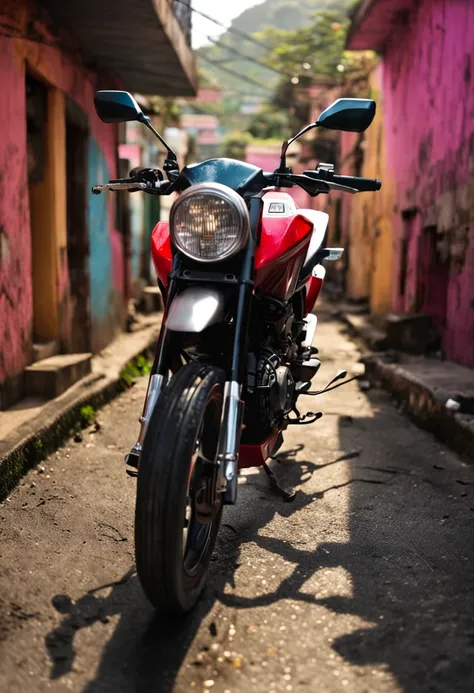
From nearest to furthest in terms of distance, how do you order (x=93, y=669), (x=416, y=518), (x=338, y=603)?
1. (x=93, y=669)
2. (x=338, y=603)
3. (x=416, y=518)

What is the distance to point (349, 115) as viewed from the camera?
9.38ft

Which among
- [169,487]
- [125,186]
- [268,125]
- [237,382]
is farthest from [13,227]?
[268,125]

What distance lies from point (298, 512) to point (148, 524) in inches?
55.7

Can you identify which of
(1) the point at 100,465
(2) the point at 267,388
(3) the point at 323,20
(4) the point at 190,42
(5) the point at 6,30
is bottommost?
(1) the point at 100,465

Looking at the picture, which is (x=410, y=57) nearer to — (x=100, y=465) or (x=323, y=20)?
(x=100, y=465)

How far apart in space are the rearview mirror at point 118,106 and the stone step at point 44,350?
288 cm

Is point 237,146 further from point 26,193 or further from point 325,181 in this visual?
point 325,181

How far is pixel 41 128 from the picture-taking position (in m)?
6.13

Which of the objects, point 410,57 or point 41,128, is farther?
point 410,57

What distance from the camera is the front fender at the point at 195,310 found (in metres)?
2.51

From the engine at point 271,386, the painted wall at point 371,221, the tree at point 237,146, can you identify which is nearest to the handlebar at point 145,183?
the engine at point 271,386

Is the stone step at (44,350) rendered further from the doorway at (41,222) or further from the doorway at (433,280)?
the doorway at (433,280)

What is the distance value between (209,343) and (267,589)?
37.8 inches

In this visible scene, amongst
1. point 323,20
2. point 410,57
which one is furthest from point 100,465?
point 323,20
